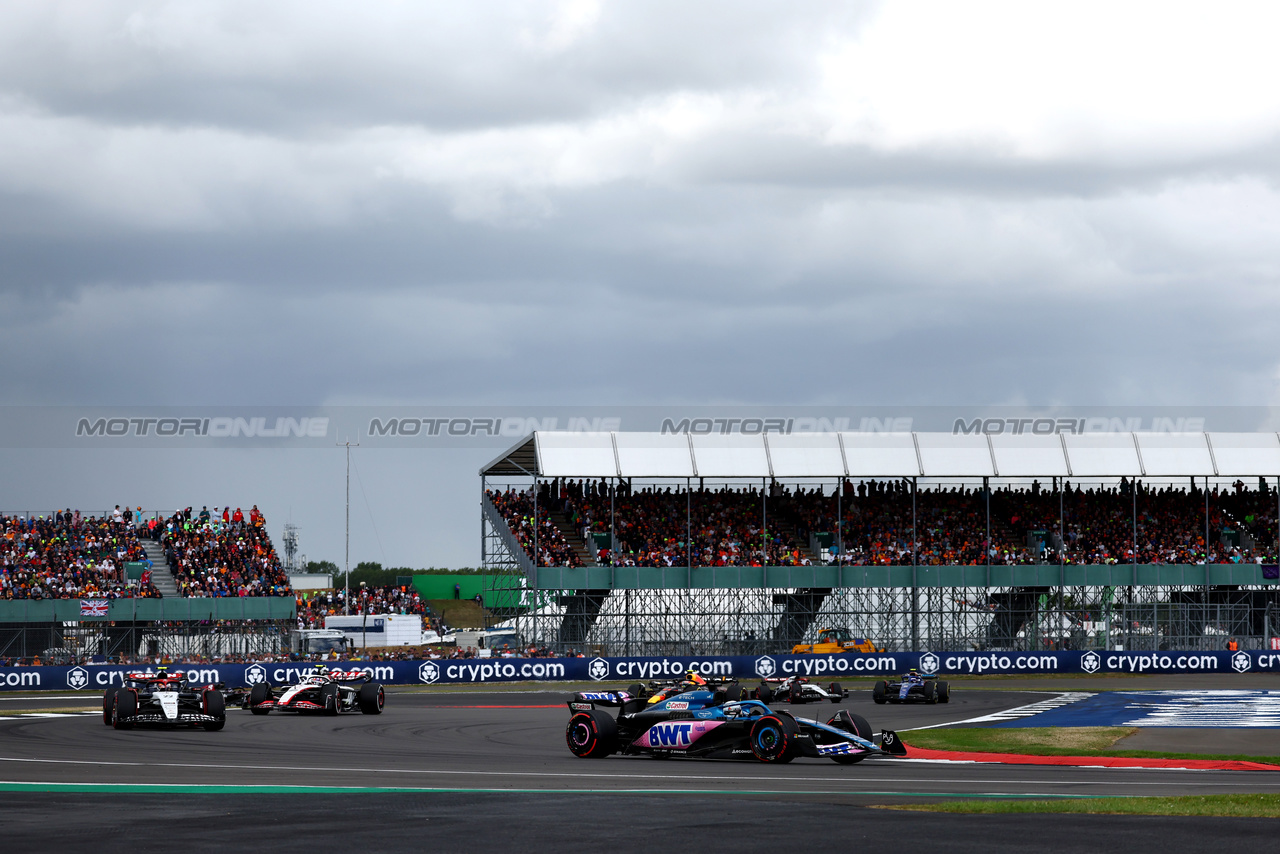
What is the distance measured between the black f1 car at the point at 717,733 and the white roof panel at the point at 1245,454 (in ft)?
132

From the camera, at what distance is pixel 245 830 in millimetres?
11508

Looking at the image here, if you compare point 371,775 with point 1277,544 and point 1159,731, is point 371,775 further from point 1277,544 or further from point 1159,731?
point 1277,544

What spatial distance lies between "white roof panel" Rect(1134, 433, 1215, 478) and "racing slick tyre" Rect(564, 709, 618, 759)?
4025cm

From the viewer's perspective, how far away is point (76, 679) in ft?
138

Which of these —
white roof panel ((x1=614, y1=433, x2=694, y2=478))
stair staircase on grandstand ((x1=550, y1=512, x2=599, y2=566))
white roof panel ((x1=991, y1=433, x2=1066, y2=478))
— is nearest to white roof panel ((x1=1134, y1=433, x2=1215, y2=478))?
white roof panel ((x1=991, y1=433, x2=1066, y2=478))

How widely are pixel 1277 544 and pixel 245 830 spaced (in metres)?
52.5

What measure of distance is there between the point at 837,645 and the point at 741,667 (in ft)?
19.4

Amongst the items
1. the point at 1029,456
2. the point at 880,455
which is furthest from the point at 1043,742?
the point at 1029,456

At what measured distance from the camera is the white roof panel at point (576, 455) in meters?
52.1

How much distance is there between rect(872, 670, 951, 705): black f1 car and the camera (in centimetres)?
3394

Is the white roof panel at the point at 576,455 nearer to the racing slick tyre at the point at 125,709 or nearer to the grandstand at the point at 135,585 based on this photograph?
the grandstand at the point at 135,585

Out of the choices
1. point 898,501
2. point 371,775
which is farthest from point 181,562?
point 371,775

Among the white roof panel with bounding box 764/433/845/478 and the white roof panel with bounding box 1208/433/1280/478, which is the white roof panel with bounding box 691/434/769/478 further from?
the white roof panel with bounding box 1208/433/1280/478

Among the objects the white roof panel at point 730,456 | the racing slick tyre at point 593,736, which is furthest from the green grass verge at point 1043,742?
the white roof panel at point 730,456
